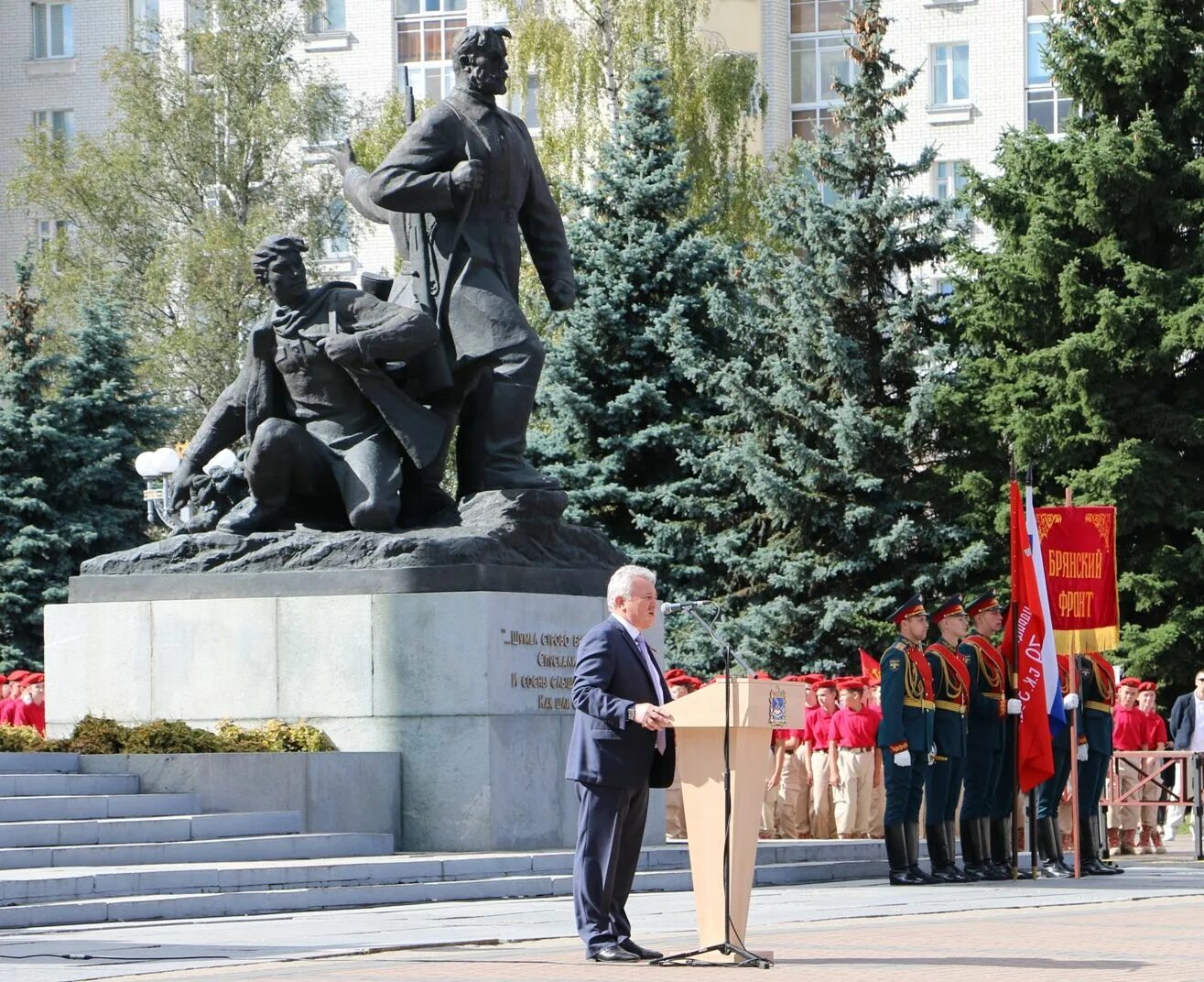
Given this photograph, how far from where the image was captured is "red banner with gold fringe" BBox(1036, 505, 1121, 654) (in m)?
A: 17.1

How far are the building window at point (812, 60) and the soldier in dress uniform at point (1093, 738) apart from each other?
34.9 metres

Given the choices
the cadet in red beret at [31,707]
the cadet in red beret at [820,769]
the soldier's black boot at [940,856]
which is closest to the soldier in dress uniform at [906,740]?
the soldier's black boot at [940,856]

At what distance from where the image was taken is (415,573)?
15242 mm

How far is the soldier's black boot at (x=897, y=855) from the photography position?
1546cm

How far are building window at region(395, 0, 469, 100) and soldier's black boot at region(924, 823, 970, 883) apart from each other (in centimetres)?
3736

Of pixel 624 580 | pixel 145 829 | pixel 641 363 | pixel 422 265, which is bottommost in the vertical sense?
pixel 145 829

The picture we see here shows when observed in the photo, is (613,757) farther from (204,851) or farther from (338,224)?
(338,224)

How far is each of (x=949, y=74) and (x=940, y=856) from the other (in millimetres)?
36791

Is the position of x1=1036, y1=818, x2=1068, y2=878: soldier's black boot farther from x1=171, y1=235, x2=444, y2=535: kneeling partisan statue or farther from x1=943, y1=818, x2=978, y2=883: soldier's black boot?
x1=171, y1=235, x2=444, y2=535: kneeling partisan statue

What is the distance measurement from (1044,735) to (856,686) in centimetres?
370

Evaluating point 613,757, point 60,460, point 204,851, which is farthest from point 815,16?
point 613,757

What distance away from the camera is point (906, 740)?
15531mm

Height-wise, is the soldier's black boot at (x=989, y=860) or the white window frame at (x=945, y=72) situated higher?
the white window frame at (x=945, y=72)

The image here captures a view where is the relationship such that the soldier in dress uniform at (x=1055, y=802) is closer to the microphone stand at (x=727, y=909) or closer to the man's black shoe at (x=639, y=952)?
the man's black shoe at (x=639, y=952)
